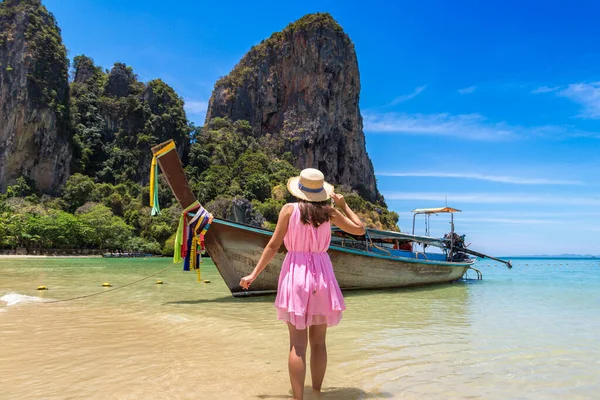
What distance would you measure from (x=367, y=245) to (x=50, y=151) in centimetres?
5924

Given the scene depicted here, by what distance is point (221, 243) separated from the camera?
9.14m

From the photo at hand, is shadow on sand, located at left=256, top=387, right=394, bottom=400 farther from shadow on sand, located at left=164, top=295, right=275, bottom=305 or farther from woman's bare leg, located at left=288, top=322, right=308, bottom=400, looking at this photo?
shadow on sand, located at left=164, top=295, right=275, bottom=305

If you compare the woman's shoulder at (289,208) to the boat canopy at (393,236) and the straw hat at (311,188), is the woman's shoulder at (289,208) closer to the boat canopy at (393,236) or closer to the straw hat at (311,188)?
the straw hat at (311,188)

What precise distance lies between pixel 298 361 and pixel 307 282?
0.52 metres

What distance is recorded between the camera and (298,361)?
9.19ft

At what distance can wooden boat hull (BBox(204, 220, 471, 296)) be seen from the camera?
30.1 ft

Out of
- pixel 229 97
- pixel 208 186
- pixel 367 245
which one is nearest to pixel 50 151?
pixel 208 186

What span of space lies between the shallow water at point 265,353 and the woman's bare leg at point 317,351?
192 millimetres

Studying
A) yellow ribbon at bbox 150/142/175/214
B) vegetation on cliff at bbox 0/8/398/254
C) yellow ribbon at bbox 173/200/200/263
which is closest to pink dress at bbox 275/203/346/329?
yellow ribbon at bbox 150/142/175/214

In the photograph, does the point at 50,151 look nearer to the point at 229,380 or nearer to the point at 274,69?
the point at 274,69

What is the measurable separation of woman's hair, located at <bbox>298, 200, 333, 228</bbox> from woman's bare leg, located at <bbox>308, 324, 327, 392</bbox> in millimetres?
722

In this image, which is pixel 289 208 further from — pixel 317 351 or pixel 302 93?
pixel 302 93

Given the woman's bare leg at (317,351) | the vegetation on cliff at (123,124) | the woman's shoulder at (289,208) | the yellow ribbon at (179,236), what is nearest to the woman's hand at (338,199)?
the woman's shoulder at (289,208)

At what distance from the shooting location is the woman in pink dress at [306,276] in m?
2.83
